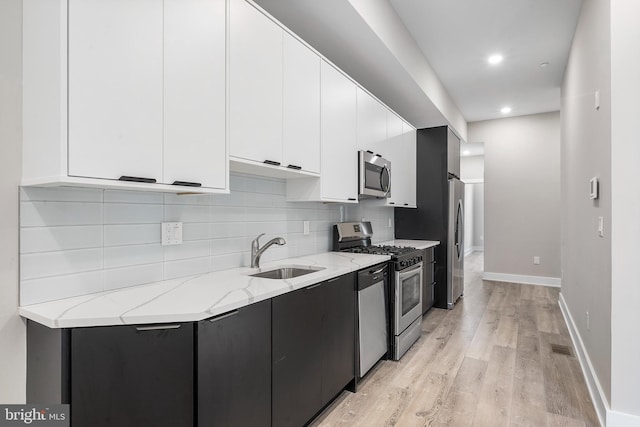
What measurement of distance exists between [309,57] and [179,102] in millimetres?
1160

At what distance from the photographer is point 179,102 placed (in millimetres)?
1507

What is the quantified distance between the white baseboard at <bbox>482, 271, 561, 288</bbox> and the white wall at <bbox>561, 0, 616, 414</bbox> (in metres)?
2.37

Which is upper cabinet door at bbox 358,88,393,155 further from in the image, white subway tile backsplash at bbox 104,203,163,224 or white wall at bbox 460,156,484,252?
white wall at bbox 460,156,484,252

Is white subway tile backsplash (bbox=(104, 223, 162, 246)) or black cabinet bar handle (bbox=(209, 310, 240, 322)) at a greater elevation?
white subway tile backsplash (bbox=(104, 223, 162, 246))

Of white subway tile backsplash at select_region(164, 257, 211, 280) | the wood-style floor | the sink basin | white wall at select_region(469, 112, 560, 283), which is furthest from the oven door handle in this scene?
white wall at select_region(469, 112, 560, 283)

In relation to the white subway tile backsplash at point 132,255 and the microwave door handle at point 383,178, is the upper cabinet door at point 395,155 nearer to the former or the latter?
the microwave door handle at point 383,178

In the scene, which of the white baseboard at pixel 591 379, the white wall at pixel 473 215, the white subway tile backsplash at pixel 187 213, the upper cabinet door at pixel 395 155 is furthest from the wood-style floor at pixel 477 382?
the white wall at pixel 473 215

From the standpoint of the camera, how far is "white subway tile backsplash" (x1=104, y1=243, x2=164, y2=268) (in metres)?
1.58

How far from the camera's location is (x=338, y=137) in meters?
2.73

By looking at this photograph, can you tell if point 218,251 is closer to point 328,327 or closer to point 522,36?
point 328,327

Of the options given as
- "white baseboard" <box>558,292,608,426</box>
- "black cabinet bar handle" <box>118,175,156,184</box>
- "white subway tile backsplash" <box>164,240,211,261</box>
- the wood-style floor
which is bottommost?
the wood-style floor

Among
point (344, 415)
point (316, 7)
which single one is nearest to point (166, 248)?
point (344, 415)

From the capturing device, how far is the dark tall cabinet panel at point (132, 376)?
1.20m

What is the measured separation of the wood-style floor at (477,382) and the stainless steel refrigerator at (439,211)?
621 mm
